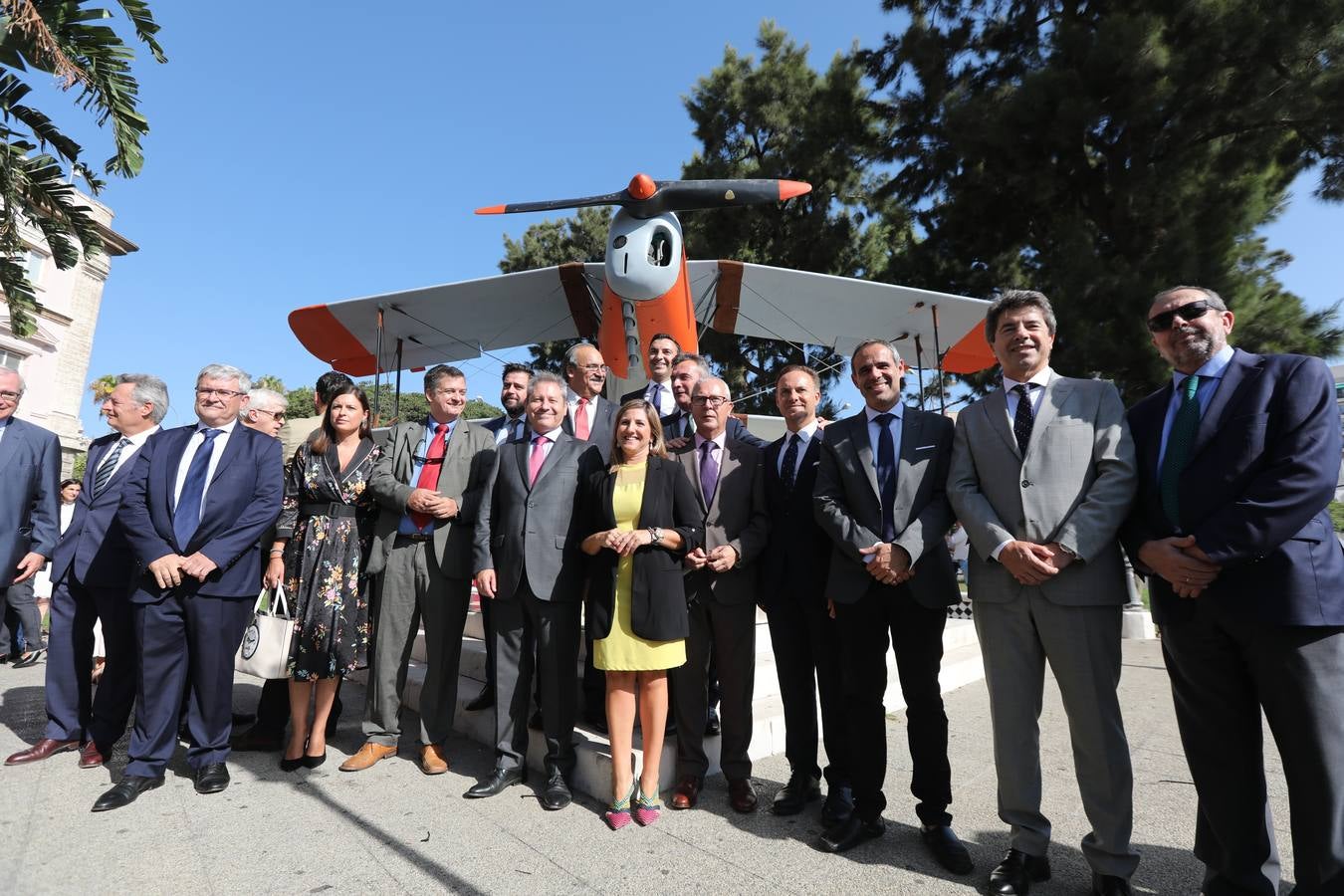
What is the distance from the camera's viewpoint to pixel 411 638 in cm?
308

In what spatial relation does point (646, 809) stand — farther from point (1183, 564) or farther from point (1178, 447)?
point (1178, 447)

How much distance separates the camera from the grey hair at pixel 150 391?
3.40m

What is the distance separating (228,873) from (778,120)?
60.7 feet

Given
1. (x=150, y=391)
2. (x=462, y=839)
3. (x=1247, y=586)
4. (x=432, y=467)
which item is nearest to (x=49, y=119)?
(x=150, y=391)

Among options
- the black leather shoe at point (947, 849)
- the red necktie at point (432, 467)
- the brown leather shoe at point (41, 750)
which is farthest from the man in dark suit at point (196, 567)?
the black leather shoe at point (947, 849)

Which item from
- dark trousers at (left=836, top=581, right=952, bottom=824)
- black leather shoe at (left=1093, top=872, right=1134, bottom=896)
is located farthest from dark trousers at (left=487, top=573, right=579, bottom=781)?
black leather shoe at (left=1093, top=872, right=1134, bottom=896)

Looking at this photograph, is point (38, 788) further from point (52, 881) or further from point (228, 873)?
point (228, 873)

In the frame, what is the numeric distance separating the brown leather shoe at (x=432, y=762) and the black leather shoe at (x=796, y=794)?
4.92 ft

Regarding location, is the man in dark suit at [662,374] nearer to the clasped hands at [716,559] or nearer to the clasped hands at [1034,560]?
the clasped hands at [716,559]

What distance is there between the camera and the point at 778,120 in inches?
669

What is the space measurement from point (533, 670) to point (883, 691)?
152 centimetres

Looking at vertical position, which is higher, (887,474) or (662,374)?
(662,374)

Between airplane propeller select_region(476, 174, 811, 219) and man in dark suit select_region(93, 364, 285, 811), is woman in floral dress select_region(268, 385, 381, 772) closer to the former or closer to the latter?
man in dark suit select_region(93, 364, 285, 811)

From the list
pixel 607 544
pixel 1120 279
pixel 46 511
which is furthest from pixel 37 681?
pixel 1120 279
